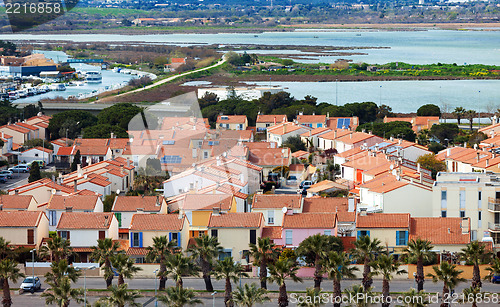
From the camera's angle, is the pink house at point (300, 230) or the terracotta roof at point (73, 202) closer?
the pink house at point (300, 230)

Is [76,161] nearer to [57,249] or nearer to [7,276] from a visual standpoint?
[57,249]

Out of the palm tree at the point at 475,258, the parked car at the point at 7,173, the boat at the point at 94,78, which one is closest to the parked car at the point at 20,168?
the parked car at the point at 7,173

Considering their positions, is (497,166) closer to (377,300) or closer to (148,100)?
(377,300)

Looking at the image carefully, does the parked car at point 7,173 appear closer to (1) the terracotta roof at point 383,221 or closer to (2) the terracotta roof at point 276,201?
(2) the terracotta roof at point 276,201

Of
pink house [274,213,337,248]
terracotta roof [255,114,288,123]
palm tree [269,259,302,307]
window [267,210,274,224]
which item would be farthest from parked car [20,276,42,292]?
terracotta roof [255,114,288,123]

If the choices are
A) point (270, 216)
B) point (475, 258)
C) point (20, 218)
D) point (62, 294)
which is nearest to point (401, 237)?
point (475, 258)
